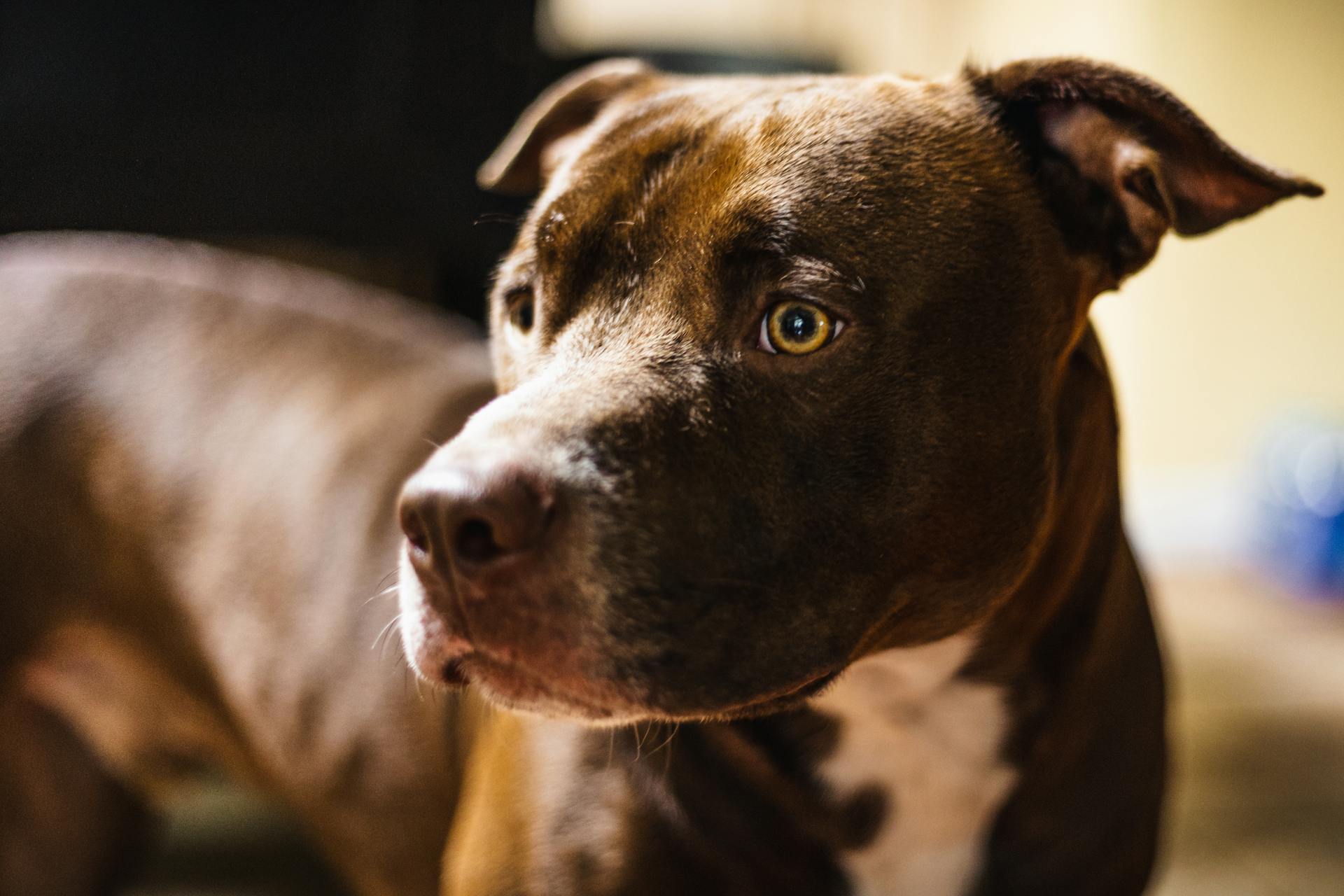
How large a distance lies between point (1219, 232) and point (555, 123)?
157 inches

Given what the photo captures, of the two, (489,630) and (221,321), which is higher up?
(489,630)

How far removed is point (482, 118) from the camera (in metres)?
2.98

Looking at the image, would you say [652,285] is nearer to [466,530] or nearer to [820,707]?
[466,530]

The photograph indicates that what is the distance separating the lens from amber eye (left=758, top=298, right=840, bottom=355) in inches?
49.8

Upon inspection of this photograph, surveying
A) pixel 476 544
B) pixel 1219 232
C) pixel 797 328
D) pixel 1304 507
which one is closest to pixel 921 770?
pixel 797 328

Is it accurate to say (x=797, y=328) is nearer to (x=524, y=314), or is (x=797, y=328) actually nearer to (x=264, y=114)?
(x=524, y=314)

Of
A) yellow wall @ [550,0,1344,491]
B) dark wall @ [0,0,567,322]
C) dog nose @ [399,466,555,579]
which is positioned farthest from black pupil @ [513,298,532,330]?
yellow wall @ [550,0,1344,491]

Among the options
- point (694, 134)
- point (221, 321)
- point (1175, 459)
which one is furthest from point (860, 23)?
point (694, 134)

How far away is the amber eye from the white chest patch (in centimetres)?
47

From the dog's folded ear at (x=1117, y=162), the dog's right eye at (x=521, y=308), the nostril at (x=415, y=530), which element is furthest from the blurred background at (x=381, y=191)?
the nostril at (x=415, y=530)

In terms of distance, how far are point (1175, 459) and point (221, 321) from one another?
4337 mm

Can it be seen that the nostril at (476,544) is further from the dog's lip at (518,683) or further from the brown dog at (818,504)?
the dog's lip at (518,683)

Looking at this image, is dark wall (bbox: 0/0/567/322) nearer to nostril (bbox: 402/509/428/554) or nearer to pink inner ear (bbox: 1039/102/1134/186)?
pink inner ear (bbox: 1039/102/1134/186)

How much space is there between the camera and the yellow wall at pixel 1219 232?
16.0 ft
